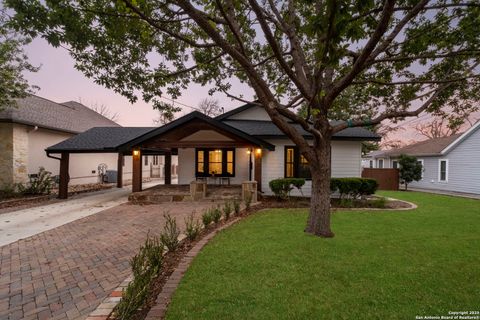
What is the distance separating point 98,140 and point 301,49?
12.1 meters

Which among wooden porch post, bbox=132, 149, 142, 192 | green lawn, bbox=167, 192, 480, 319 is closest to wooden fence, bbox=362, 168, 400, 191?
green lawn, bbox=167, 192, 480, 319

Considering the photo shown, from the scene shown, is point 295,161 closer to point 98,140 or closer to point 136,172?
point 136,172

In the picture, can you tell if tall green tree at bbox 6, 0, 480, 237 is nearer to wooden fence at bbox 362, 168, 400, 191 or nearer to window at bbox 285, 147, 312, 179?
window at bbox 285, 147, 312, 179

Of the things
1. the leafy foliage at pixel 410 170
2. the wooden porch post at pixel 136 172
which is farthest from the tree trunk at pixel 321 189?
the leafy foliage at pixel 410 170

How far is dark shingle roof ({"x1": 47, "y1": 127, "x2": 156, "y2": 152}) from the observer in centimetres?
1248

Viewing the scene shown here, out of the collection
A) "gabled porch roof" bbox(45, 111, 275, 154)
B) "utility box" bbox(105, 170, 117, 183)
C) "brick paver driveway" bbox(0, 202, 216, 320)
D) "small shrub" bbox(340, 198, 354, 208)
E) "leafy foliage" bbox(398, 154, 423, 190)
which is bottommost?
"brick paver driveway" bbox(0, 202, 216, 320)


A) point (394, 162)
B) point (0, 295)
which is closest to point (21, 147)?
point (0, 295)

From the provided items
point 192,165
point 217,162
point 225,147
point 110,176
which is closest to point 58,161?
point 110,176

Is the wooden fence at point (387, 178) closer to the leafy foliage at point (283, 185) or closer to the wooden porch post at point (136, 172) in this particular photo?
the leafy foliage at point (283, 185)

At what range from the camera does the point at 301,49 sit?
6.20 meters

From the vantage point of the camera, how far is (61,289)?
A: 355cm

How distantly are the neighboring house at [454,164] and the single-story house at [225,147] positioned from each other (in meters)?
10.1

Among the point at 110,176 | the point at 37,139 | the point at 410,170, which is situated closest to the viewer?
the point at 37,139

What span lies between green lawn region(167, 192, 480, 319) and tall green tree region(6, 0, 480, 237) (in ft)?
3.60
